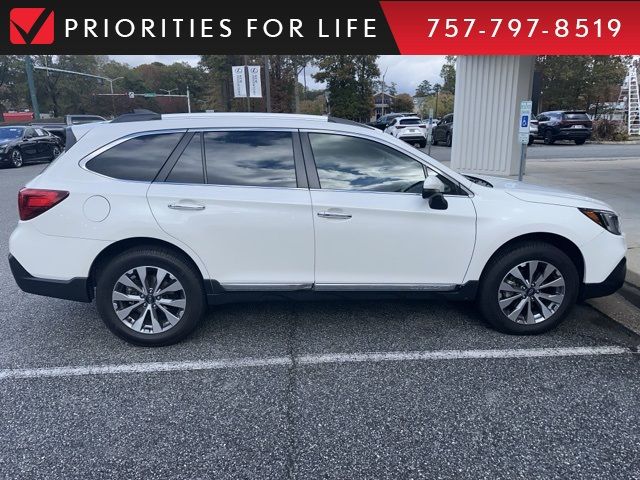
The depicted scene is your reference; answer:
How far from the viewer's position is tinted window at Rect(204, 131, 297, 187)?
3.55 meters

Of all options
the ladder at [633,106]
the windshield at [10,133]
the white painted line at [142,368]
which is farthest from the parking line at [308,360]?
the ladder at [633,106]

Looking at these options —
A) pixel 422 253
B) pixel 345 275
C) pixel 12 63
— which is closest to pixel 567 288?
pixel 422 253

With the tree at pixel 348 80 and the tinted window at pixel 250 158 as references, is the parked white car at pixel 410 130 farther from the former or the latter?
the tree at pixel 348 80

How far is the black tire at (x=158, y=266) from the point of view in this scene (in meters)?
3.47

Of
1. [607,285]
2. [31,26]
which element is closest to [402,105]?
[31,26]

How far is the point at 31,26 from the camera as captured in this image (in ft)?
61.2

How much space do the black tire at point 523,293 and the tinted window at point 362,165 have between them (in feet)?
2.81

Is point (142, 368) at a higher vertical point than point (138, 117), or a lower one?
lower

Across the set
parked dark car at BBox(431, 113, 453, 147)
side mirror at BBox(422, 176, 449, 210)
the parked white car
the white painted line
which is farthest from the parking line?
parked dark car at BBox(431, 113, 453, 147)

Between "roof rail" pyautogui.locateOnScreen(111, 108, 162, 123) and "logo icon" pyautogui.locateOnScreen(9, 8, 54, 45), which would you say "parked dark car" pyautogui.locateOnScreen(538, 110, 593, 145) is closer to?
"logo icon" pyautogui.locateOnScreen(9, 8, 54, 45)

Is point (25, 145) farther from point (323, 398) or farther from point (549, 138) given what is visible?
point (549, 138)

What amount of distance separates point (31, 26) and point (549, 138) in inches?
930

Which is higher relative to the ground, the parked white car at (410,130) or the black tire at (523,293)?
the parked white car at (410,130)

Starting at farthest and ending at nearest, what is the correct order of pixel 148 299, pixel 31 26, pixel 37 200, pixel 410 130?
pixel 410 130 → pixel 31 26 → pixel 148 299 → pixel 37 200
